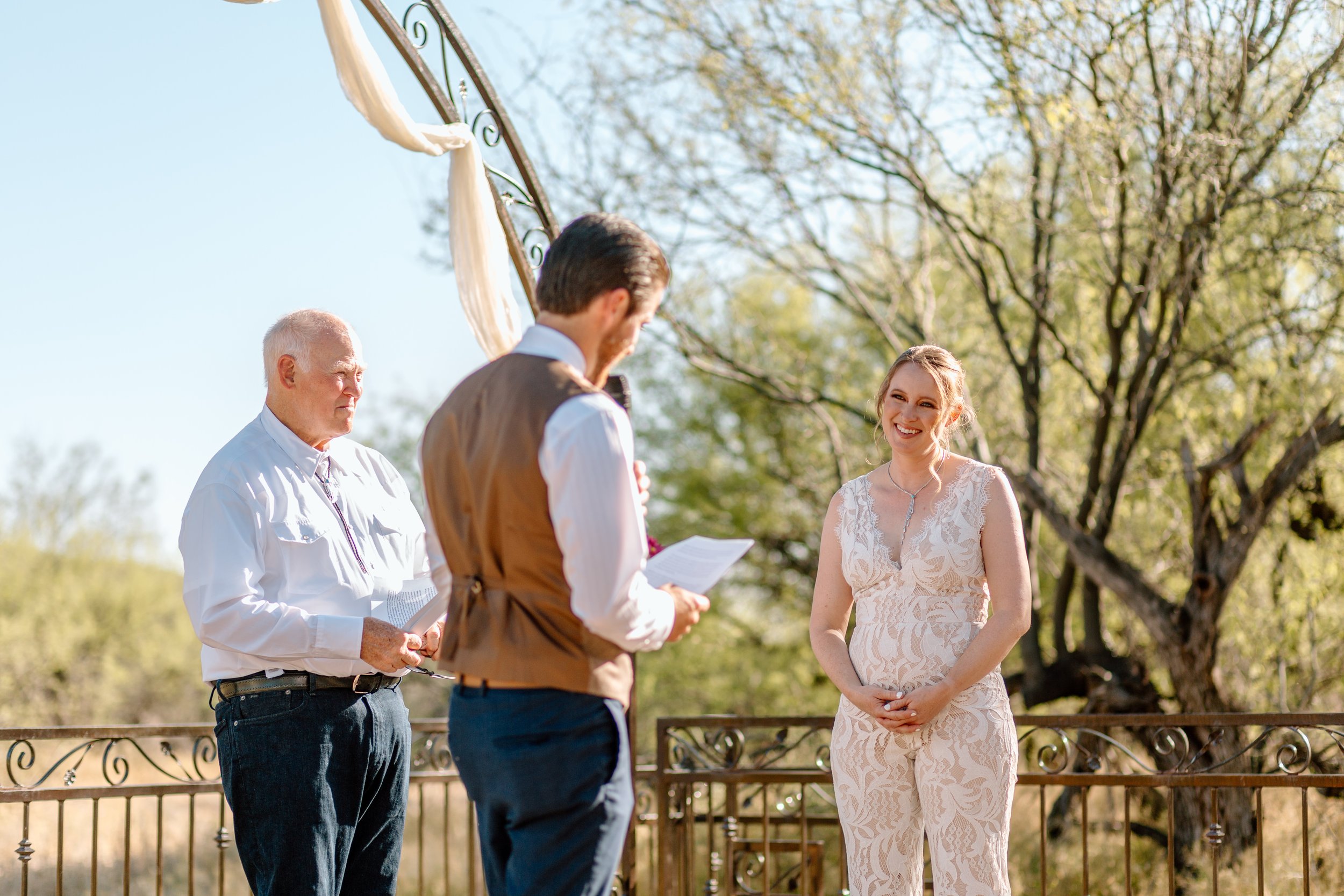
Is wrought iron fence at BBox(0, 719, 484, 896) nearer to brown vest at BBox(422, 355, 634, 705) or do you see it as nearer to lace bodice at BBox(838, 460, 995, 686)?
lace bodice at BBox(838, 460, 995, 686)

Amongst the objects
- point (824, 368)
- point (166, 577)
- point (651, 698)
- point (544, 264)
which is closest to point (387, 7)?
point (544, 264)

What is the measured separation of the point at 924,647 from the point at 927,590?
0.44 feet

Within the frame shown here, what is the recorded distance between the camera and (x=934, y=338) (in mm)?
8898

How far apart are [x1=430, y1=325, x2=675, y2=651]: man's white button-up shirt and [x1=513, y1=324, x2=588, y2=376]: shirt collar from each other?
107 millimetres

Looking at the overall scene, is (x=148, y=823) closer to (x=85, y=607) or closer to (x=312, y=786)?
(x=85, y=607)

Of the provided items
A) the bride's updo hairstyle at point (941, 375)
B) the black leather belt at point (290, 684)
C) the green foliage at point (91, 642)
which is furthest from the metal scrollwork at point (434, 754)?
the green foliage at point (91, 642)

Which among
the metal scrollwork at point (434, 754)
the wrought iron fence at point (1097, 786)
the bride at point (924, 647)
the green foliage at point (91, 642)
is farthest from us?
the green foliage at point (91, 642)

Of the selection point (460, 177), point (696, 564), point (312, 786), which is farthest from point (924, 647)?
point (460, 177)

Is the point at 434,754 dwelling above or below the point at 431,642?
below

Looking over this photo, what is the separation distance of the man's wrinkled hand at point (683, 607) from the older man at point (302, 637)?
76cm

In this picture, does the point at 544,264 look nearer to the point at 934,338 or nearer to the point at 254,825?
the point at 254,825

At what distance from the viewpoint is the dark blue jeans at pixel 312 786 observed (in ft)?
7.21

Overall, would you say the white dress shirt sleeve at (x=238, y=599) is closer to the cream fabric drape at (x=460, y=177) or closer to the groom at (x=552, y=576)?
the groom at (x=552, y=576)

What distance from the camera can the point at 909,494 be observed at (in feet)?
9.04
